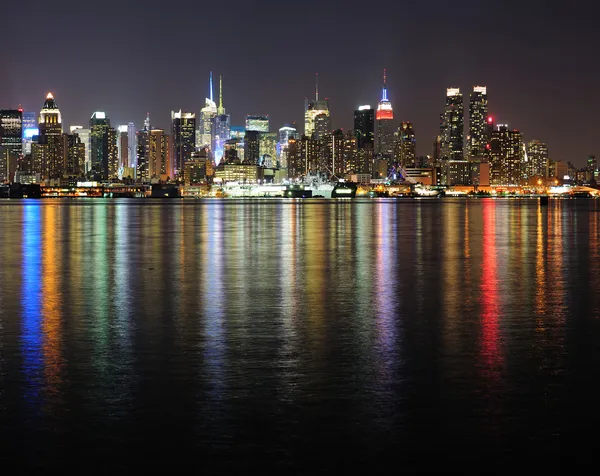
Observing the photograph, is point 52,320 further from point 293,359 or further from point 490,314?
point 490,314

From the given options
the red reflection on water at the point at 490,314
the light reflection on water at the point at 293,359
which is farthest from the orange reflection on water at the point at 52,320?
the red reflection on water at the point at 490,314

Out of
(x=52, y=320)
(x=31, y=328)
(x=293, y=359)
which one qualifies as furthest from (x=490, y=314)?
(x=31, y=328)

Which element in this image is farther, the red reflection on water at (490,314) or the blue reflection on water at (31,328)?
the red reflection on water at (490,314)

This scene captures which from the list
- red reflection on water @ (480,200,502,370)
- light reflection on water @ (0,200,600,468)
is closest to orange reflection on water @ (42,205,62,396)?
light reflection on water @ (0,200,600,468)

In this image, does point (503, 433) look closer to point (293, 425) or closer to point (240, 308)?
point (293, 425)

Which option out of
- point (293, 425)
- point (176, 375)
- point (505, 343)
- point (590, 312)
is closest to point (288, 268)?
point (590, 312)

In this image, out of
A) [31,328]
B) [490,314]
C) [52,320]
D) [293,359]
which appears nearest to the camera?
[293,359]

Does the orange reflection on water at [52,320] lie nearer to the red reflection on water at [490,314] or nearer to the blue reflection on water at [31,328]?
the blue reflection on water at [31,328]

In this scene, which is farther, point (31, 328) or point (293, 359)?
point (31, 328)
